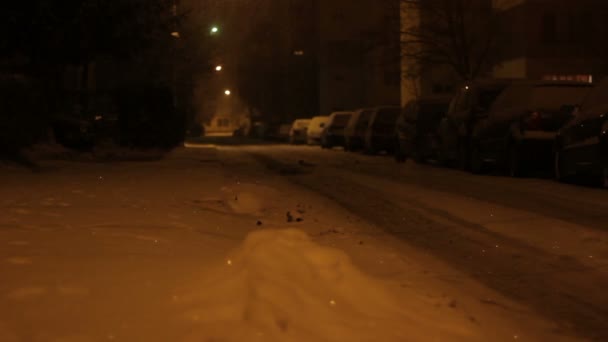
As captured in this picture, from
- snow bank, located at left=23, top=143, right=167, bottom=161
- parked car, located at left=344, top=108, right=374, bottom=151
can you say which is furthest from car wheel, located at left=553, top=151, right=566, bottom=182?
parked car, located at left=344, top=108, right=374, bottom=151

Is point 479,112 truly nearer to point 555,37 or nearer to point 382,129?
point 382,129

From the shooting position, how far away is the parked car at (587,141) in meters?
12.5

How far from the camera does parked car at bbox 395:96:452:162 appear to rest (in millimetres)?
21359

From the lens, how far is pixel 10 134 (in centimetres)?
1636

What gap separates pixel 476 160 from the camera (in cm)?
1719

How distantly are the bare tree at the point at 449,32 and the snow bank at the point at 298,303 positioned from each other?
25.7m

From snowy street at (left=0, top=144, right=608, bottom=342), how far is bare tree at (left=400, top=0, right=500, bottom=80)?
62.1 ft

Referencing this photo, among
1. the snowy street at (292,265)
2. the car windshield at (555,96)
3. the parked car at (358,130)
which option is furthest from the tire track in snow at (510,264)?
the parked car at (358,130)

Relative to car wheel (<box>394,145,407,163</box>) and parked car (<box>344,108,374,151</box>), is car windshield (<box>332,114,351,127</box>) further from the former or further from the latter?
car wheel (<box>394,145,407,163</box>)

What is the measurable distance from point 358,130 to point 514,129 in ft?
50.2

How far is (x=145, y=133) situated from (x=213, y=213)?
17144mm

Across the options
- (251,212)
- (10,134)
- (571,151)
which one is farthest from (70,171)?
(571,151)

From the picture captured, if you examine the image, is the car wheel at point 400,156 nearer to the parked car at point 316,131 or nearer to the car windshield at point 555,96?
the car windshield at point 555,96

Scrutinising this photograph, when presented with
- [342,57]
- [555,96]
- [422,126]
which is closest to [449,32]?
[422,126]
